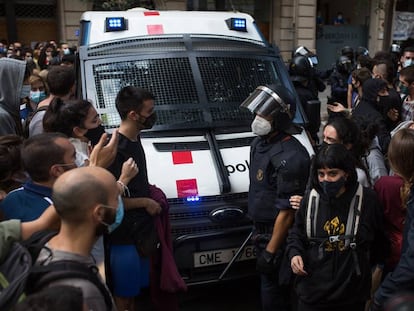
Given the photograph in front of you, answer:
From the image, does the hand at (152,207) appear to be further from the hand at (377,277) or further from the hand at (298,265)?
the hand at (377,277)

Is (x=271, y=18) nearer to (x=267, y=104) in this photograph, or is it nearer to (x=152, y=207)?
(x=267, y=104)

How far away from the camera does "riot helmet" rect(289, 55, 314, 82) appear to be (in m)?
6.48

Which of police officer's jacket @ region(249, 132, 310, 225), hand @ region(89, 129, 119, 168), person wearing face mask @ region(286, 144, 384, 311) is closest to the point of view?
person wearing face mask @ region(286, 144, 384, 311)

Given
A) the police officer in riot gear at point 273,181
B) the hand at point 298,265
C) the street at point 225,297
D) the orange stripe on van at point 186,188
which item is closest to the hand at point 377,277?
the police officer in riot gear at point 273,181

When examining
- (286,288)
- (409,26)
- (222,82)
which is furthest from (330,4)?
(286,288)

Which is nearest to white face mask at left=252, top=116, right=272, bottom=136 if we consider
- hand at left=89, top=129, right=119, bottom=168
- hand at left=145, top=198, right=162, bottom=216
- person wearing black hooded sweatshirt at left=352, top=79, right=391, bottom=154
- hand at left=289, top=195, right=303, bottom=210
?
hand at left=289, top=195, right=303, bottom=210

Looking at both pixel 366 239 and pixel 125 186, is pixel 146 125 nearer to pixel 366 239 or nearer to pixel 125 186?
pixel 125 186

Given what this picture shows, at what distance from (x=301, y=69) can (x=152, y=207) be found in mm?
4143

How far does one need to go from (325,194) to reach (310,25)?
18.1 m

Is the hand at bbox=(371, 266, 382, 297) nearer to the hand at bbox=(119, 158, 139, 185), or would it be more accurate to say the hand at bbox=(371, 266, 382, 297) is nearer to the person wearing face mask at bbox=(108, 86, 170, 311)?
the person wearing face mask at bbox=(108, 86, 170, 311)

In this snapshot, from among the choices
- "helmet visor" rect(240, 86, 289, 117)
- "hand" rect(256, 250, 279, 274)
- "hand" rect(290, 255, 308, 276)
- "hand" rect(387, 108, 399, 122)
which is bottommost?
"hand" rect(256, 250, 279, 274)

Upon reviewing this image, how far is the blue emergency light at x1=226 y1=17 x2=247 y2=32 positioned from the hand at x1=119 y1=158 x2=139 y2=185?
8.77 feet

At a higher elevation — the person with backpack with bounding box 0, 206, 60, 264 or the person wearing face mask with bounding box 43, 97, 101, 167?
the person wearing face mask with bounding box 43, 97, 101, 167

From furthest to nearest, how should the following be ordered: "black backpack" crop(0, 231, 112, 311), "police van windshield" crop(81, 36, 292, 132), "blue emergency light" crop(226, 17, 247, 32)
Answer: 1. "blue emergency light" crop(226, 17, 247, 32)
2. "police van windshield" crop(81, 36, 292, 132)
3. "black backpack" crop(0, 231, 112, 311)
